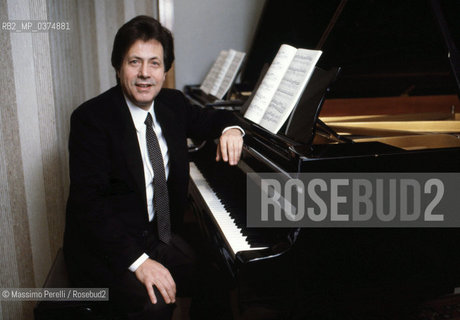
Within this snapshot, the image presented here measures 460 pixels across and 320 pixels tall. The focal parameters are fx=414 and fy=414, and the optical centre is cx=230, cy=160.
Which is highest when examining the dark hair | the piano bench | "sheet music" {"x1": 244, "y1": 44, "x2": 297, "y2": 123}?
the dark hair

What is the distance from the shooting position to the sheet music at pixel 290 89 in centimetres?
161

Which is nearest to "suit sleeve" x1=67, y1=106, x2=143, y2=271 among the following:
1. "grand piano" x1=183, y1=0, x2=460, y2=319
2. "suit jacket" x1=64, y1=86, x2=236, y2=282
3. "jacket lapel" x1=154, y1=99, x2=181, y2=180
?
"suit jacket" x1=64, y1=86, x2=236, y2=282

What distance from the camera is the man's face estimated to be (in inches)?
67.3

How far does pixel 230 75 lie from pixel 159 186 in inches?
54.1

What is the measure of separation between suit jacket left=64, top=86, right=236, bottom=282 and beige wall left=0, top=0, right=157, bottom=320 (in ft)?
0.99

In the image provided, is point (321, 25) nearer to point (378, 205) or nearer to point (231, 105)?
point (231, 105)

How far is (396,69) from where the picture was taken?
269cm

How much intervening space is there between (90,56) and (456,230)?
269cm

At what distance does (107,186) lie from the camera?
167 centimetres

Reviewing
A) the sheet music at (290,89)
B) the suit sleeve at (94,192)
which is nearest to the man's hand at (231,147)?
the sheet music at (290,89)

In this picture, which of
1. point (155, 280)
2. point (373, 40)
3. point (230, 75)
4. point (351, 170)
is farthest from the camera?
point (230, 75)

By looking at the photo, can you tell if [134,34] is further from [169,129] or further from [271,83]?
[271,83]

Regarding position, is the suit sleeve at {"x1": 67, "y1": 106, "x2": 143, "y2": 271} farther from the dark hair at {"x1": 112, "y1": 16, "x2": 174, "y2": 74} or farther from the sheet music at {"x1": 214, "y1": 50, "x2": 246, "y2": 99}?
the sheet music at {"x1": 214, "y1": 50, "x2": 246, "y2": 99}

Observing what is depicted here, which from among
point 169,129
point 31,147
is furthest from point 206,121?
point 31,147
